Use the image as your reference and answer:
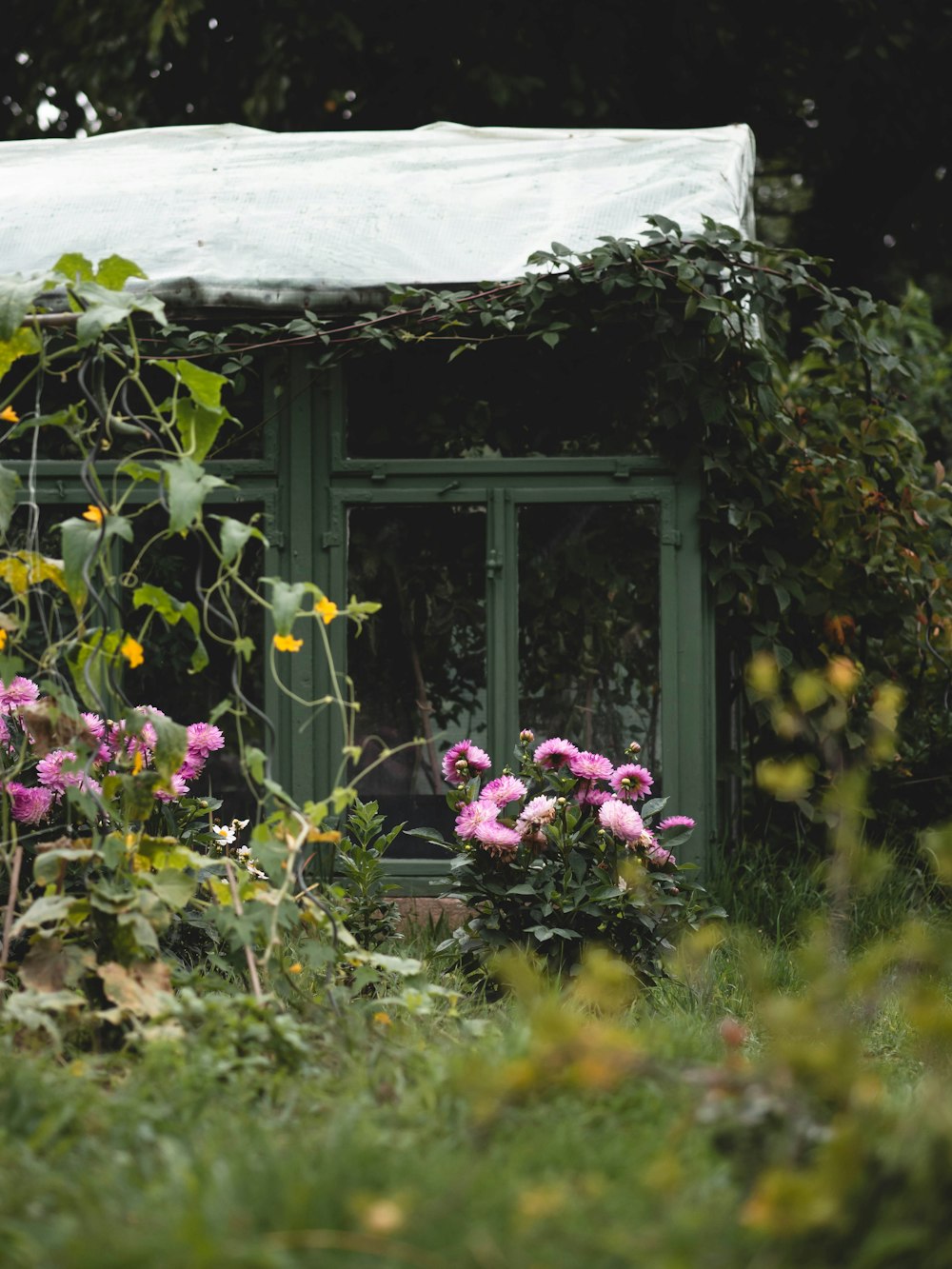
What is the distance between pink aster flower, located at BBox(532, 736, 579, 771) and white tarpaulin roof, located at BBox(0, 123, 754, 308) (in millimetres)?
1617

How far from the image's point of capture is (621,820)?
348 cm

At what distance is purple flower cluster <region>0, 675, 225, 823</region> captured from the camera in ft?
9.11

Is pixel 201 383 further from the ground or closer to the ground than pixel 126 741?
further from the ground

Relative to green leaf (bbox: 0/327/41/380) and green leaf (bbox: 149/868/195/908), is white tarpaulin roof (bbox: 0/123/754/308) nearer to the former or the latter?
green leaf (bbox: 0/327/41/380)

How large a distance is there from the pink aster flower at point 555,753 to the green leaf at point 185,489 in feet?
4.75

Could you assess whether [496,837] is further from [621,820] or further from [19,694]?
[19,694]

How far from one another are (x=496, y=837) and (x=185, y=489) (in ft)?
4.58

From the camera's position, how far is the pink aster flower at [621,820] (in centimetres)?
348

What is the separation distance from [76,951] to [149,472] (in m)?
0.98

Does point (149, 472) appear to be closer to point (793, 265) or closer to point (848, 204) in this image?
point (793, 265)

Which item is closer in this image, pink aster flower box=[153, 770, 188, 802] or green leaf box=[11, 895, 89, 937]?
green leaf box=[11, 895, 89, 937]

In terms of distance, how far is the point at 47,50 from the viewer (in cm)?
897

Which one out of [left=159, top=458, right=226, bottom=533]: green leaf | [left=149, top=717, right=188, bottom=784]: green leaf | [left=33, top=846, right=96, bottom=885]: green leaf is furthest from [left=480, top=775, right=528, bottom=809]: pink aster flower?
[left=159, top=458, right=226, bottom=533]: green leaf

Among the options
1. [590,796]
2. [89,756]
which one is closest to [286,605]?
[89,756]
